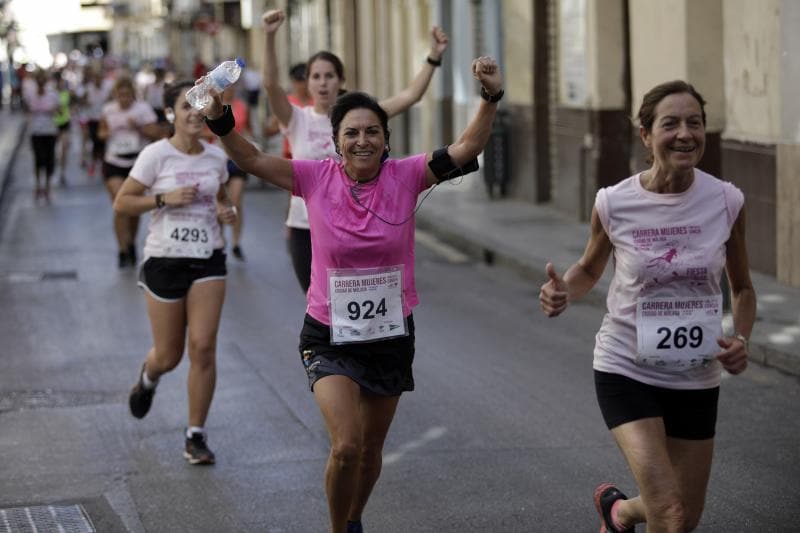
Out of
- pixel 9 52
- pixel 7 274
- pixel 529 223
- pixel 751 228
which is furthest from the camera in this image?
pixel 9 52

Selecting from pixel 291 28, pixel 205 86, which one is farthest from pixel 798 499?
pixel 291 28

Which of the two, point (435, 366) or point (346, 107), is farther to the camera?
point (435, 366)

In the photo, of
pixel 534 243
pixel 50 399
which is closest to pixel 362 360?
pixel 50 399

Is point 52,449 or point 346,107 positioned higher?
point 346,107

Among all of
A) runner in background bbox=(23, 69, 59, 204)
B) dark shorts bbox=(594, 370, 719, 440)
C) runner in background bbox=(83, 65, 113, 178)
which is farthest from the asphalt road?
runner in background bbox=(83, 65, 113, 178)

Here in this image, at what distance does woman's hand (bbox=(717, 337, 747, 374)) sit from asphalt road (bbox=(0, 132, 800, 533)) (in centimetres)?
160

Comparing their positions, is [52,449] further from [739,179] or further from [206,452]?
[739,179]

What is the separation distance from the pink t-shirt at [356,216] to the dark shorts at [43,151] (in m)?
19.8

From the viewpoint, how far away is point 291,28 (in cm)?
4884

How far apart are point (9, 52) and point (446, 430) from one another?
2780 inches

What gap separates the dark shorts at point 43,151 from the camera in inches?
983

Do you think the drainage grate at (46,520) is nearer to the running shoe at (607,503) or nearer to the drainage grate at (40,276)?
the running shoe at (607,503)

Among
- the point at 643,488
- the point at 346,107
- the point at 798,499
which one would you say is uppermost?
the point at 346,107

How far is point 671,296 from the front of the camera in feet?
17.0
